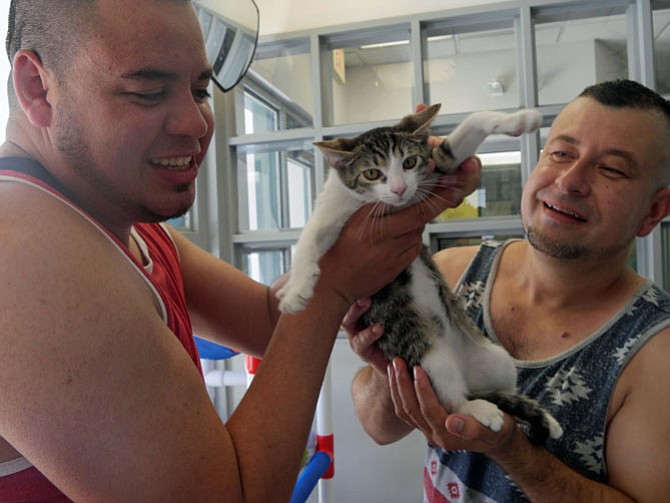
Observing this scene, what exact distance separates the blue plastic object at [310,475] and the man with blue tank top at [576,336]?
0.27 metres

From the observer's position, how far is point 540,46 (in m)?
2.06

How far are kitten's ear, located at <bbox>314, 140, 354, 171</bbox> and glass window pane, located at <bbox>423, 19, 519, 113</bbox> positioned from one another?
1154mm

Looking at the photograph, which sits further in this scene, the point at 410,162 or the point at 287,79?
the point at 287,79

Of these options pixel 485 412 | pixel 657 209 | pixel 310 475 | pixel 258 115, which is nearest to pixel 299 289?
pixel 485 412

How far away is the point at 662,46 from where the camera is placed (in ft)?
6.27

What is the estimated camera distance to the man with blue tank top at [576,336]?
90 centimetres

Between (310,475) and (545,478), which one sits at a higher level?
(545,478)

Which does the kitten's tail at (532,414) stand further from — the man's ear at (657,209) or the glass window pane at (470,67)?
the glass window pane at (470,67)

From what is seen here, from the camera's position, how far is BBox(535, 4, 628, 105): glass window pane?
6.46 ft

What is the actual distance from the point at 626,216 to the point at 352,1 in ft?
5.04

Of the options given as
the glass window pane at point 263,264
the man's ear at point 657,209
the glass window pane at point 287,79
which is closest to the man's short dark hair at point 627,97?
the man's ear at point 657,209

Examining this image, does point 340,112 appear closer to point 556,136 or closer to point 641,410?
point 556,136

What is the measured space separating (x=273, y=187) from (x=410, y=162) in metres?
1.44

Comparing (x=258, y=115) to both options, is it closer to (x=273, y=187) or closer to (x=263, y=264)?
(x=273, y=187)
